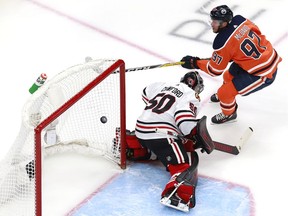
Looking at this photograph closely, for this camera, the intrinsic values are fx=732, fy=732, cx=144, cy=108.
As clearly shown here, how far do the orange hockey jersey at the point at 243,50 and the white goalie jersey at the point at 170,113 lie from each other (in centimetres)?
31

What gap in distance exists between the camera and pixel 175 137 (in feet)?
11.8

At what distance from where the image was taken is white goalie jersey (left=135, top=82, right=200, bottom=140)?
3.56 metres

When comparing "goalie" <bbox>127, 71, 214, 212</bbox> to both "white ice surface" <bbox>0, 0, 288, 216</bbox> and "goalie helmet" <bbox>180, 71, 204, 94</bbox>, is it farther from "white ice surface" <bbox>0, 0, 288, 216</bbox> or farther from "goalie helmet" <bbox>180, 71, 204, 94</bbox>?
"white ice surface" <bbox>0, 0, 288, 216</bbox>

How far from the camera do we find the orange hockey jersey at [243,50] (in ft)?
12.6

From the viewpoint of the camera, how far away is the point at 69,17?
543 cm

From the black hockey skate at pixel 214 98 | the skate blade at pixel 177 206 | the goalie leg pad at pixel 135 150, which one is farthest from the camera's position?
the black hockey skate at pixel 214 98

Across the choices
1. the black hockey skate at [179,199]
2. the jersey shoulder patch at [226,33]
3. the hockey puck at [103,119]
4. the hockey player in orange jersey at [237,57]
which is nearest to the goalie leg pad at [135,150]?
the hockey puck at [103,119]

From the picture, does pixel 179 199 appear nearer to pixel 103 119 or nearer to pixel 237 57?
pixel 103 119

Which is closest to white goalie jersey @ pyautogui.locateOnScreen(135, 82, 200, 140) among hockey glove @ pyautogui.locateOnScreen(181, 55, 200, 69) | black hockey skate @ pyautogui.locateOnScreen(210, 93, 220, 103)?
hockey glove @ pyautogui.locateOnScreen(181, 55, 200, 69)

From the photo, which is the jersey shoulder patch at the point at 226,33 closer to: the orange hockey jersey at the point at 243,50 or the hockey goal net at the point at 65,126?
the orange hockey jersey at the point at 243,50

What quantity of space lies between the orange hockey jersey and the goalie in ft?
0.97

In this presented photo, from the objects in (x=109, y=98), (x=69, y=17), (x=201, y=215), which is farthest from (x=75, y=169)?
(x=69, y=17)

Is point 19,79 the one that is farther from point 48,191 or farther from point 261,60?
point 261,60

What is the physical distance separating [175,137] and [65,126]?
1.78ft
